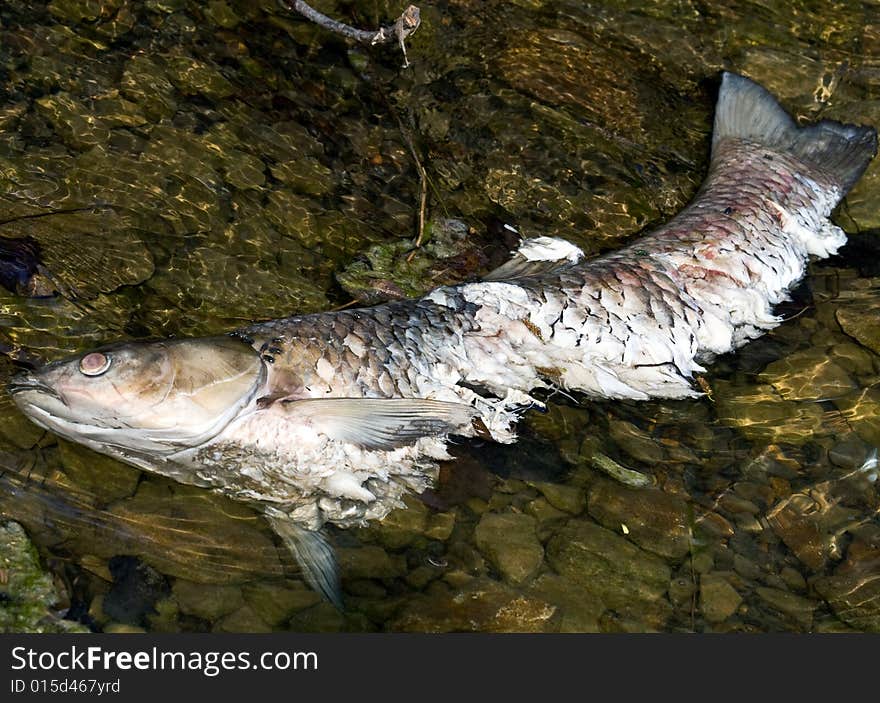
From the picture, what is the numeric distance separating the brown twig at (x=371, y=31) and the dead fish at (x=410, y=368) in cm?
181

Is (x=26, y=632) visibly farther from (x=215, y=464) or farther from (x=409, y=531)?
(x=409, y=531)

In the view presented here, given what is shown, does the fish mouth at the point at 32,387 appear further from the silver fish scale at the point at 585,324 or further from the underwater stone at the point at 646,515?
the underwater stone at the point at 646,515

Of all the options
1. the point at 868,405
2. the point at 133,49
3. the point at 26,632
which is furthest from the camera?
the point at 133,49

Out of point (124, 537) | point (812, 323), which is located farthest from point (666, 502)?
point (124, 537)

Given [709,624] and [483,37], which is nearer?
[709,624]

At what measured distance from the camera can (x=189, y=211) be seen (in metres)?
5.57

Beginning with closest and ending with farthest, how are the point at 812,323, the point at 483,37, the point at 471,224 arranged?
the point at 812,323
the point at 471,224
the point at 483,37

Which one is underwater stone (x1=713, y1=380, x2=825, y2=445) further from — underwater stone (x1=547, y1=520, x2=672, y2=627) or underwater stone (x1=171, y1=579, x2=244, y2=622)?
underwater stone (x1=171, y1=579, x2=244, y2=622)

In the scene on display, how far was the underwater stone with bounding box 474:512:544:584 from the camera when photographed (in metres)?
4.25

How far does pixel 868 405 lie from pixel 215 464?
11.6ft

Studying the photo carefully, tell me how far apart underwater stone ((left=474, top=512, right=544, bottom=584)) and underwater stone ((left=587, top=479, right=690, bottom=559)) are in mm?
357

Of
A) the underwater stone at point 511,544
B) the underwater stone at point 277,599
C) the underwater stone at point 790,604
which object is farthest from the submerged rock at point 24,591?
the underwater stone at point 790,604

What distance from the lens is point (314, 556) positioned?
4152 mm

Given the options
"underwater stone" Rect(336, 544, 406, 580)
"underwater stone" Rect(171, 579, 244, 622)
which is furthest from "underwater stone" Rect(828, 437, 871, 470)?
"underwater stone" Rect(171, 579, 244, 622)
